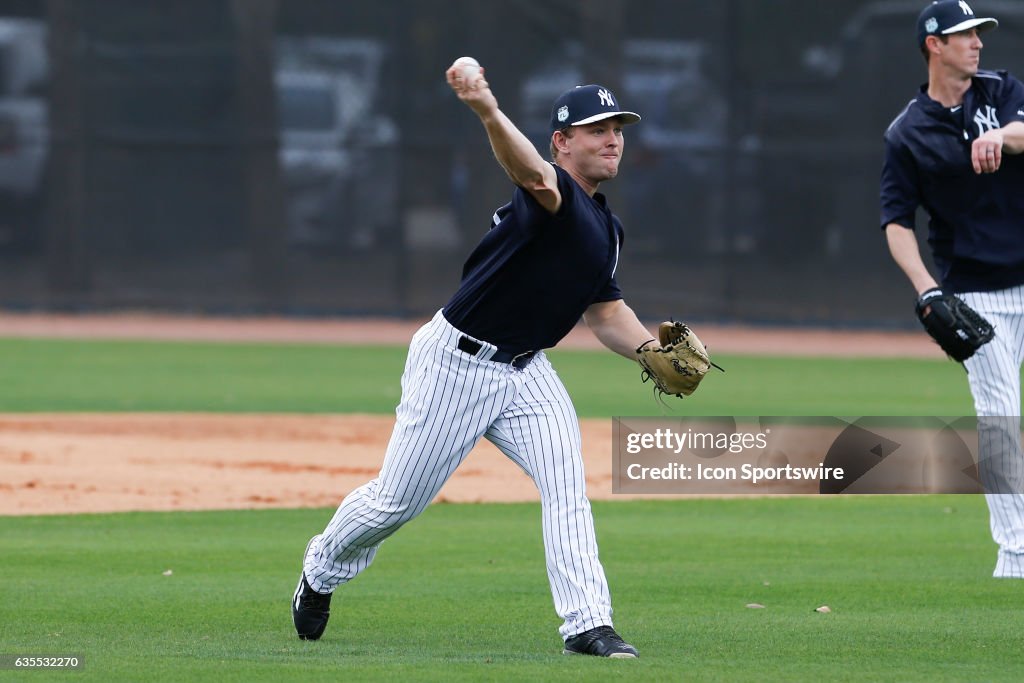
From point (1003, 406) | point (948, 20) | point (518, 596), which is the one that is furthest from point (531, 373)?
point (948, 20)

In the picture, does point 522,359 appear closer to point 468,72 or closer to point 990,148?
point 468,72

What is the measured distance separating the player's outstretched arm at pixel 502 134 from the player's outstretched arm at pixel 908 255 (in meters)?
2.17

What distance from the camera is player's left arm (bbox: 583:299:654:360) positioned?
18.9ft

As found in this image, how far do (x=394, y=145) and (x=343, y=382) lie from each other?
5467 millimetres

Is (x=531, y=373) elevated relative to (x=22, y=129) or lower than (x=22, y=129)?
lower

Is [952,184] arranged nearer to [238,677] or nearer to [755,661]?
[755,661]

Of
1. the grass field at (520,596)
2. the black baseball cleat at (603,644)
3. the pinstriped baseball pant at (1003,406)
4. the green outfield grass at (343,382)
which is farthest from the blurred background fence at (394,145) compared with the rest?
the black baseball cleat at (603,644)

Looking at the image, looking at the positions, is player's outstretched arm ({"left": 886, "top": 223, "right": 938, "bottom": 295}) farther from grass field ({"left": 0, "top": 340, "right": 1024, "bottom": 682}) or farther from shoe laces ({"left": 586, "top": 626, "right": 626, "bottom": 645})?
shoe laces ({"left": 586, "top": 626, "right": 626, "bottom": 645})

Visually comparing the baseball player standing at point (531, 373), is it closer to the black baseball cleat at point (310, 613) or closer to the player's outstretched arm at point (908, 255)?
the black baseball cleat at point (310, 613)

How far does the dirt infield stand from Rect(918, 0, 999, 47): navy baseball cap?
12.6 feet

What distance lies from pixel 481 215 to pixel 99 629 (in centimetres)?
1420

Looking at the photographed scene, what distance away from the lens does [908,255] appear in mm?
6742

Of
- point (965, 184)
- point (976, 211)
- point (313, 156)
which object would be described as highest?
point (313, 156)

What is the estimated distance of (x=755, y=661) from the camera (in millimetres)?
5219
